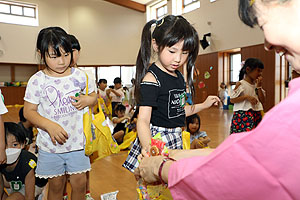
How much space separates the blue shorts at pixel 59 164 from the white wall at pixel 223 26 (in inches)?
351

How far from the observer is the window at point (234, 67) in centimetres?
1090

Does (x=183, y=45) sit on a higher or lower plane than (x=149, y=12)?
lower

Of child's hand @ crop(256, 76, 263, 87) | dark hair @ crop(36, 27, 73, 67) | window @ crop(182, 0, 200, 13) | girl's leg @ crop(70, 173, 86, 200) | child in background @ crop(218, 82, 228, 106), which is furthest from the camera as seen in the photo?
window @ crop(182, 0, 200, 13)

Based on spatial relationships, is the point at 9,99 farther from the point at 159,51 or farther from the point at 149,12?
the point at 159,51

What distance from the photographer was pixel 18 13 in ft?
44.9

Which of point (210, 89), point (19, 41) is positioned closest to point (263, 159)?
point (210, 89)

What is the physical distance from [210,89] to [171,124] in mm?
10630

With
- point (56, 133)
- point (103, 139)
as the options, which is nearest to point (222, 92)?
point (103, 139)

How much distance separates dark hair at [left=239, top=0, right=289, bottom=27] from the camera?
704 mm

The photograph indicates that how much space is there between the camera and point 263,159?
1.77 feet

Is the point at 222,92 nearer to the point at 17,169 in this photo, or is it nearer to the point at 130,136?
the point at 130,136

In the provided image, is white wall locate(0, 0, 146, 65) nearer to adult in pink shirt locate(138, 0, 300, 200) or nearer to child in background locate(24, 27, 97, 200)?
child in background locate(24, 27, 97, 200)

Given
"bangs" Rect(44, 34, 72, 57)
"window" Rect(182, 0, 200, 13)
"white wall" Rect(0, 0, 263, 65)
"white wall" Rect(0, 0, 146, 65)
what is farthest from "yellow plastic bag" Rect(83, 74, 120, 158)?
"white wall" Rect(0, 0, 146, 65)

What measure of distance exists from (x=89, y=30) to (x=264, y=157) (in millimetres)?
16032
